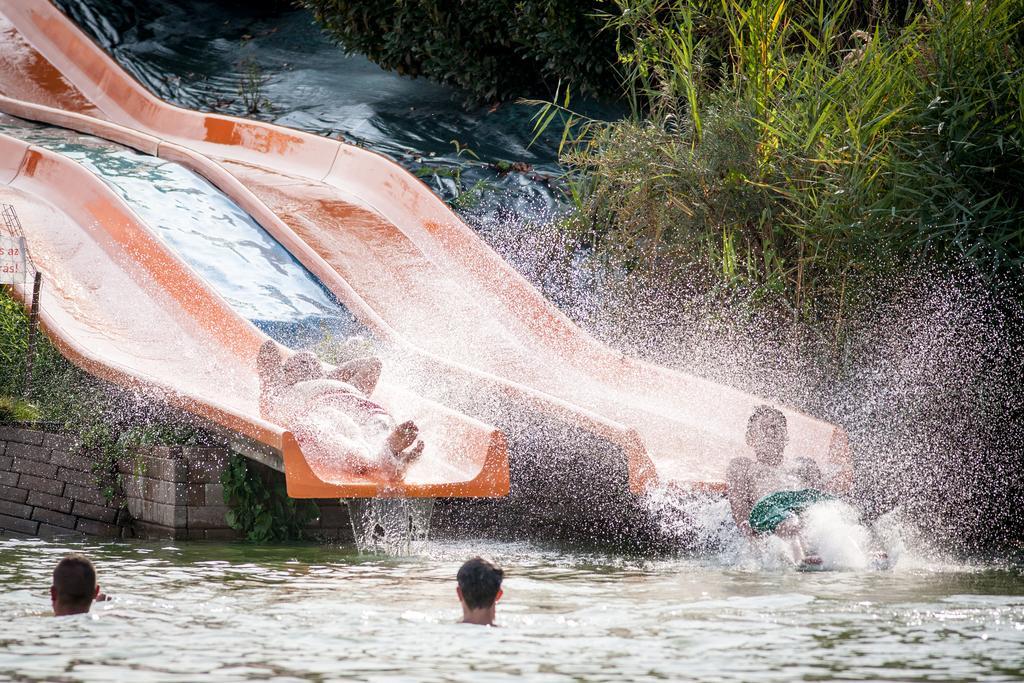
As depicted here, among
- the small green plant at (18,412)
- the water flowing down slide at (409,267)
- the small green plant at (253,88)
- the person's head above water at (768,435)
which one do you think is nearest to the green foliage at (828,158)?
the water flowing down slide at (409,267)

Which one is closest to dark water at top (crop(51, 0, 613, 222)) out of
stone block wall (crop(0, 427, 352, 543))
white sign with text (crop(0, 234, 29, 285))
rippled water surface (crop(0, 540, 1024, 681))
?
white sign with text (crop(0, 234, 29, 285))

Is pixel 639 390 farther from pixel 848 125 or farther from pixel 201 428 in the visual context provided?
pixel 201 428

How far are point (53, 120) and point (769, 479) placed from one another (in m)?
10.8

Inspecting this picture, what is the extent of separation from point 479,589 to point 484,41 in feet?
41.1

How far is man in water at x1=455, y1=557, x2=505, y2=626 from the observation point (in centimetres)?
491

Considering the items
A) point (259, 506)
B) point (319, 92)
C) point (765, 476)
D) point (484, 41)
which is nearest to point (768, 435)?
point (765, 476)

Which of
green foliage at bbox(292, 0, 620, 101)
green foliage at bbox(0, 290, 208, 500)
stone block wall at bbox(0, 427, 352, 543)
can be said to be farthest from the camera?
green foliage at bbox(292, 0, 620, 101)

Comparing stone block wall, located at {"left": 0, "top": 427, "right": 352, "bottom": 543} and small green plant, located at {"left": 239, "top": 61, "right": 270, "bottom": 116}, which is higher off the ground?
small green plant, located at {"left": 239, "top": 61, "right": 270, "bottom": 116}

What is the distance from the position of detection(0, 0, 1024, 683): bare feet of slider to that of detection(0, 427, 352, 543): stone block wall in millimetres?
21

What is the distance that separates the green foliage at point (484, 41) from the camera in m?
15.3

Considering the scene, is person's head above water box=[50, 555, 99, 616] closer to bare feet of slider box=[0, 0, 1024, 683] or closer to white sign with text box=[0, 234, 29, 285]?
bare feet of slider box=[0, 0, 1024, 683]

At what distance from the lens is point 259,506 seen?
318 inches

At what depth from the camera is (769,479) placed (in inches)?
301

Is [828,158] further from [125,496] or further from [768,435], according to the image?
[125,496]
